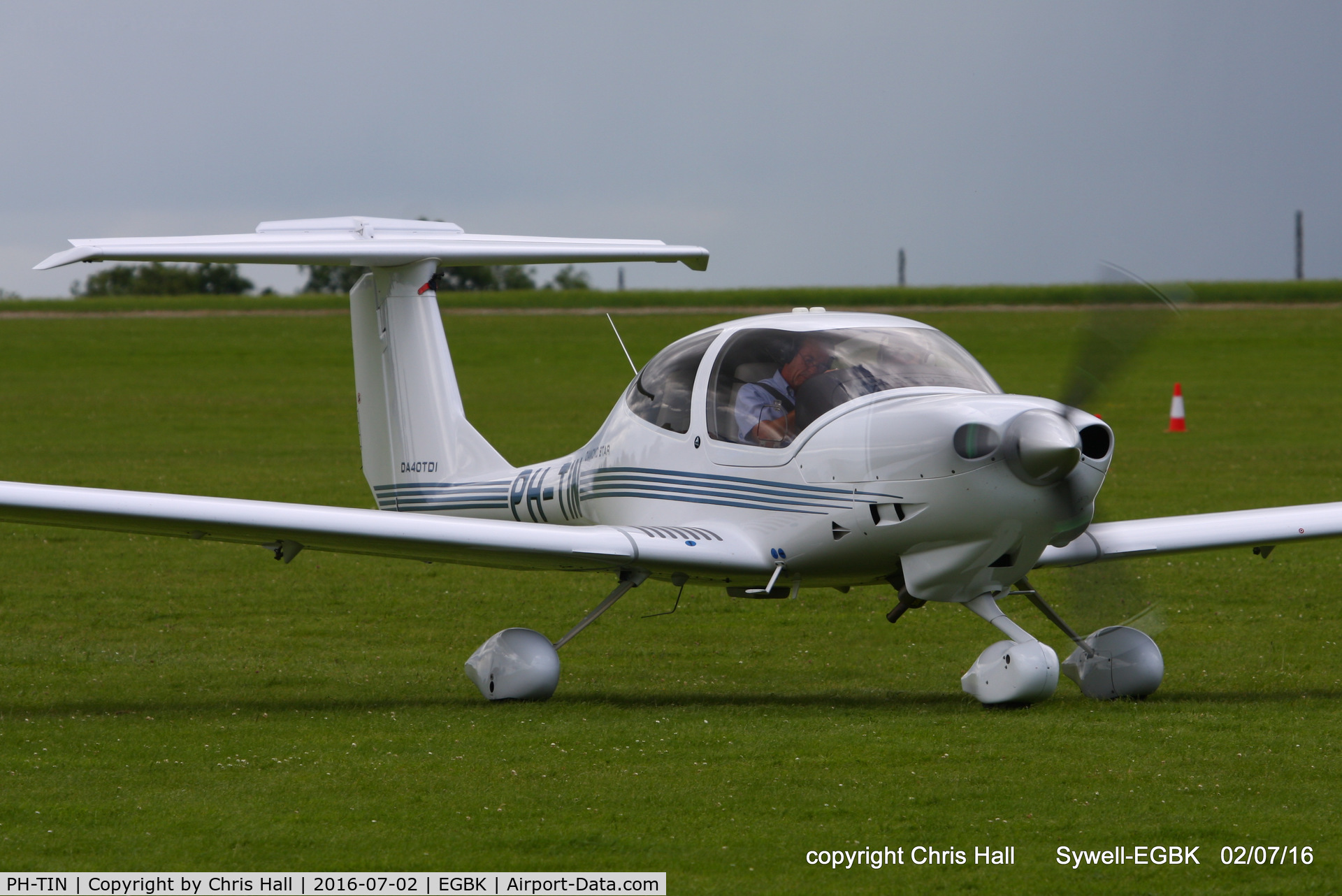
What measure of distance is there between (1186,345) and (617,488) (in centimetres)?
4390

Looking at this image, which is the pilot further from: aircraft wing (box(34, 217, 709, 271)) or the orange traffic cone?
the orange traffic cone

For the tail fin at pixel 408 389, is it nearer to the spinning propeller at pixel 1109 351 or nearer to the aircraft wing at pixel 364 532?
the aircraft wing at pixel 364 532

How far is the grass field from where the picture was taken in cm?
672

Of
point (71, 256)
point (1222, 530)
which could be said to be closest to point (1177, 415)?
point (1222, 530)

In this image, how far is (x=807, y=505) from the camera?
964cm

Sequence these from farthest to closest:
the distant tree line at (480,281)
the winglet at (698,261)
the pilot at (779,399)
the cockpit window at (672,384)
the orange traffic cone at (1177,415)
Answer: the distant tree line at (480,281)
the orange traffic cone at (1177,415)
the winglet at (698,261)
the cockpit window at (672,384)
the pilot at (779,399)

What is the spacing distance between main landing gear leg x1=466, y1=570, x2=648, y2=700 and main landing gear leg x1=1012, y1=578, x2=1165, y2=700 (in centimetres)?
271

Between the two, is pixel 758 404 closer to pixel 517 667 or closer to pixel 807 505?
pixel 807 505

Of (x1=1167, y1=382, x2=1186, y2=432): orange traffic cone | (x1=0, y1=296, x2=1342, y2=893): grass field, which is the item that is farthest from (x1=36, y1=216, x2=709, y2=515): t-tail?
(x1=1167, y1=382, x2=1186, y2=432): orange traffic cone

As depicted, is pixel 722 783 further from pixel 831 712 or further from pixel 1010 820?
pixel 831 712

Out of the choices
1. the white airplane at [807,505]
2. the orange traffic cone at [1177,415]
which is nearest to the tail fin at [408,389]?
the white airplane at [807,505]

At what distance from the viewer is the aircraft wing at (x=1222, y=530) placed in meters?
10.5

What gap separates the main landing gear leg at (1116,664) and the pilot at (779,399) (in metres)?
1.69

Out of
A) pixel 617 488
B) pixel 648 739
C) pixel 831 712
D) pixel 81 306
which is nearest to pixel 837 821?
pixel 648 739
